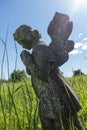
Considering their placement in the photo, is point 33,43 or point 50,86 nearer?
point 50,86

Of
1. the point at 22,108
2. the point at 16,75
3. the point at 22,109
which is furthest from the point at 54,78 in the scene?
the point at 22,108

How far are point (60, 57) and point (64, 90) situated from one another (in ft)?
1.02

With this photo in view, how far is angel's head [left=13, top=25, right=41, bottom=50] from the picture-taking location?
3.15m

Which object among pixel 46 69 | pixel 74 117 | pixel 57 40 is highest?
pixel 57 40

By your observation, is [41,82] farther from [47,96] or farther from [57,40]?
[57,40]

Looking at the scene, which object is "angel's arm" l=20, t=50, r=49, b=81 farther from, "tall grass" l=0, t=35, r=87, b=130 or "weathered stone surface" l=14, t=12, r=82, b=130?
"tall grass" l=0, t=35, r=87, b=130

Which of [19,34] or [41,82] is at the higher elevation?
[19,34]

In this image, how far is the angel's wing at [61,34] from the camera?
10.0 ft

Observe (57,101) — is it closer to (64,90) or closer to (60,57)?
(64,90)

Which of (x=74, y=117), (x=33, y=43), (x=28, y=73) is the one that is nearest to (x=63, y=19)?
(x=33, y=43)

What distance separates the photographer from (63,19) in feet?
10.1

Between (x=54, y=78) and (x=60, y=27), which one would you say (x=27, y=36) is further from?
(x=54, y=78)

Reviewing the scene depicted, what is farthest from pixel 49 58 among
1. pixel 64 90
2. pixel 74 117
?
pixel 74 117

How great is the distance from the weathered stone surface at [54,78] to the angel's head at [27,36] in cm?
7
